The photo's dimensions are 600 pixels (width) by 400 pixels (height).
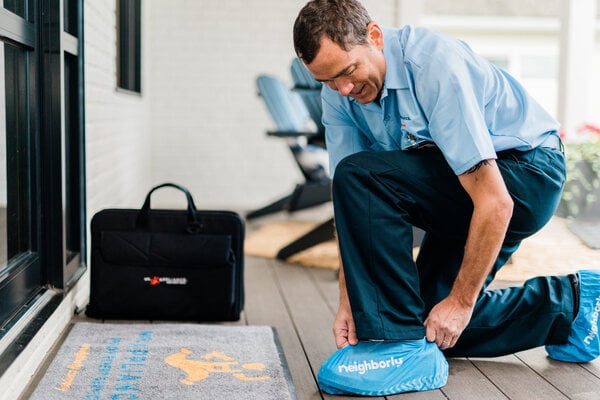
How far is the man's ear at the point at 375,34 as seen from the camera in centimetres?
174

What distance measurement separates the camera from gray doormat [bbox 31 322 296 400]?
1.80 metres

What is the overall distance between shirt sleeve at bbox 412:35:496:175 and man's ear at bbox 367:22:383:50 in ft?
0.29

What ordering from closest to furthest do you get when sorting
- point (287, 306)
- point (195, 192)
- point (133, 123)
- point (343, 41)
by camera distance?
point (343, 41) → point (287, 306) → point (133, 123) → point (195, 192)

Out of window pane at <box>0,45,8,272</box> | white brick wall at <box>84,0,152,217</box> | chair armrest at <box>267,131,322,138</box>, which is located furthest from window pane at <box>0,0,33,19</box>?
chair armrest at <box>267,131,322,138</box>

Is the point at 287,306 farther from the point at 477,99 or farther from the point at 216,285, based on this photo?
the point at 477,99

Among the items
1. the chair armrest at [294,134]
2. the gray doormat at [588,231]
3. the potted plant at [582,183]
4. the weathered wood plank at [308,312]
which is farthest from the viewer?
the chair armrest at [294,134]

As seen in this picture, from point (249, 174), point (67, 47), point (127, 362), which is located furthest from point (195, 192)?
point (127, 362)

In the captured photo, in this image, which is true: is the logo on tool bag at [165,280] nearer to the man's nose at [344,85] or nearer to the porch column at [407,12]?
the man's nose at [344,85]

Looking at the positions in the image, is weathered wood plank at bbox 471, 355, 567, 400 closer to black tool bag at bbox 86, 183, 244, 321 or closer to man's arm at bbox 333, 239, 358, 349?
man's arm at bbox 333, 239, 358, 349

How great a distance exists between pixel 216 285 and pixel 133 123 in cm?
267

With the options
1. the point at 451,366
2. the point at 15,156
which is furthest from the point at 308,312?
the point at 15,156

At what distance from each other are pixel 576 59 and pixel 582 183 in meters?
1.36

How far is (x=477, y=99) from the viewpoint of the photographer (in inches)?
68.6

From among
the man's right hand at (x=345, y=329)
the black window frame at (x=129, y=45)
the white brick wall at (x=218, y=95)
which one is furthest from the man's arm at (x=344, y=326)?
the white brick wall at (x=218, y=95)
